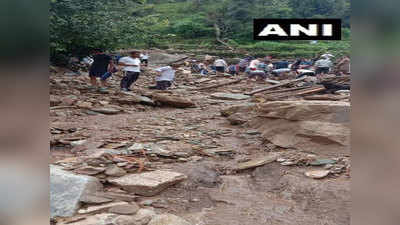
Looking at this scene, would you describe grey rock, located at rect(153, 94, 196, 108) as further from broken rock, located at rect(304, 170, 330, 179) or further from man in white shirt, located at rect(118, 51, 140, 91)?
broken rock, located at rect(304, 170, 330, 179)

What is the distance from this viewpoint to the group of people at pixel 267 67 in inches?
87.0

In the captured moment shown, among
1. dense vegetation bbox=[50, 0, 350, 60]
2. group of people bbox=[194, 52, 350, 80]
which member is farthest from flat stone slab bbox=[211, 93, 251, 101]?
dense vegetation bbox=[50, 0, 350, 60]

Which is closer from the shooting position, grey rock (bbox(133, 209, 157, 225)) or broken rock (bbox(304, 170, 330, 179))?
grey rock (bbox(133, 209, 157, 225))

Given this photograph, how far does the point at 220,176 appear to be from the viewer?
2217 mm

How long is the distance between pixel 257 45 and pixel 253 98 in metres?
0.38

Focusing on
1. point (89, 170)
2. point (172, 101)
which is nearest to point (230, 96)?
point (172, 101)

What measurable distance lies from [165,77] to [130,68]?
0.26 m

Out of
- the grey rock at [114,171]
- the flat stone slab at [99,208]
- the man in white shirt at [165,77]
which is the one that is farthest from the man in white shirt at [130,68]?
the flat stone slab at [99,208]

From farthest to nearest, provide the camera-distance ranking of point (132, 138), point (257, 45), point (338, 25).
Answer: point (132, 138) < point (257, 45) < point (338, 25)

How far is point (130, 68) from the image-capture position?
2299 millimetres

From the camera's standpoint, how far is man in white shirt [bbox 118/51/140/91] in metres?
2.29

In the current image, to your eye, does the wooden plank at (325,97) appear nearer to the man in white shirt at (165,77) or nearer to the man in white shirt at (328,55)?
the man in white shirt at (328,55)
